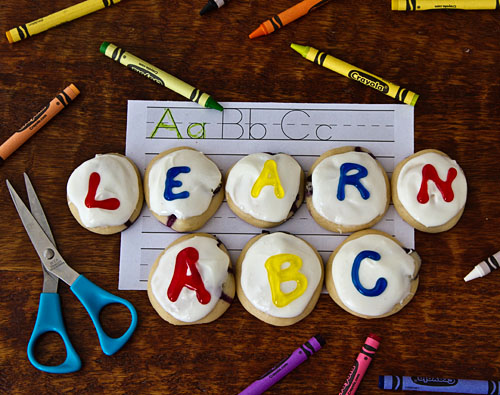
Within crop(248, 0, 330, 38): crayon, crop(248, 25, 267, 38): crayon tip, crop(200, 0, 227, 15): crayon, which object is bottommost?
crop(248, 25, 267, 38): crayon tip

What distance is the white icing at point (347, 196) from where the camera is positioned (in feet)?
2.65

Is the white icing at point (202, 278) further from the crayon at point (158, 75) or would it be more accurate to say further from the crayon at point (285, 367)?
the crayon at point (158, 75)

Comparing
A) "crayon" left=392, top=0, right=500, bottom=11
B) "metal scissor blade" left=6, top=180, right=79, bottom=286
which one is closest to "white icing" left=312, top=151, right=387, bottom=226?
"crayon" left=392, top=0, right=500, bottom=11

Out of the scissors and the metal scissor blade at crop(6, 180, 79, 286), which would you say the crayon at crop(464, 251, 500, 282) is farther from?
the metal scissor blade at crop(6, 180, 79, 286)

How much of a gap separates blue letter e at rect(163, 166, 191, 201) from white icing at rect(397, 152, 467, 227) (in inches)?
15.9

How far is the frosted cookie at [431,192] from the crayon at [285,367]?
290 mm

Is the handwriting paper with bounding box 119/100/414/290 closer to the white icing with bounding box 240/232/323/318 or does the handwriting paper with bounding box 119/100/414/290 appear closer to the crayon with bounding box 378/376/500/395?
the white icing with bounding box 240/232/323/318

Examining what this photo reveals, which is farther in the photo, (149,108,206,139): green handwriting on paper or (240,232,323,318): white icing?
(149,108,206,139): green handwriting on paper

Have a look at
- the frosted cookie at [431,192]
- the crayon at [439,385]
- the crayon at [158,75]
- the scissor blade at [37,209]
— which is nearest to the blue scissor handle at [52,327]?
the scissor blade at [37,209]

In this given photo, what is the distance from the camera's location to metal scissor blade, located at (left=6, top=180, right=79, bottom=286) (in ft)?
2.69

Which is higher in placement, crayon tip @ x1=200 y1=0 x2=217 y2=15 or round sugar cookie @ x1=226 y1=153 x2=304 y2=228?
crayon tip @ x1=200 y1=0 x2=217 y2=15

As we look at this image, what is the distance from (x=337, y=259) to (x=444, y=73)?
0.44 metres

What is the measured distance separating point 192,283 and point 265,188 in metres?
0.22

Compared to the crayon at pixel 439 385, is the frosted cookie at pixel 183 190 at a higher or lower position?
higher
